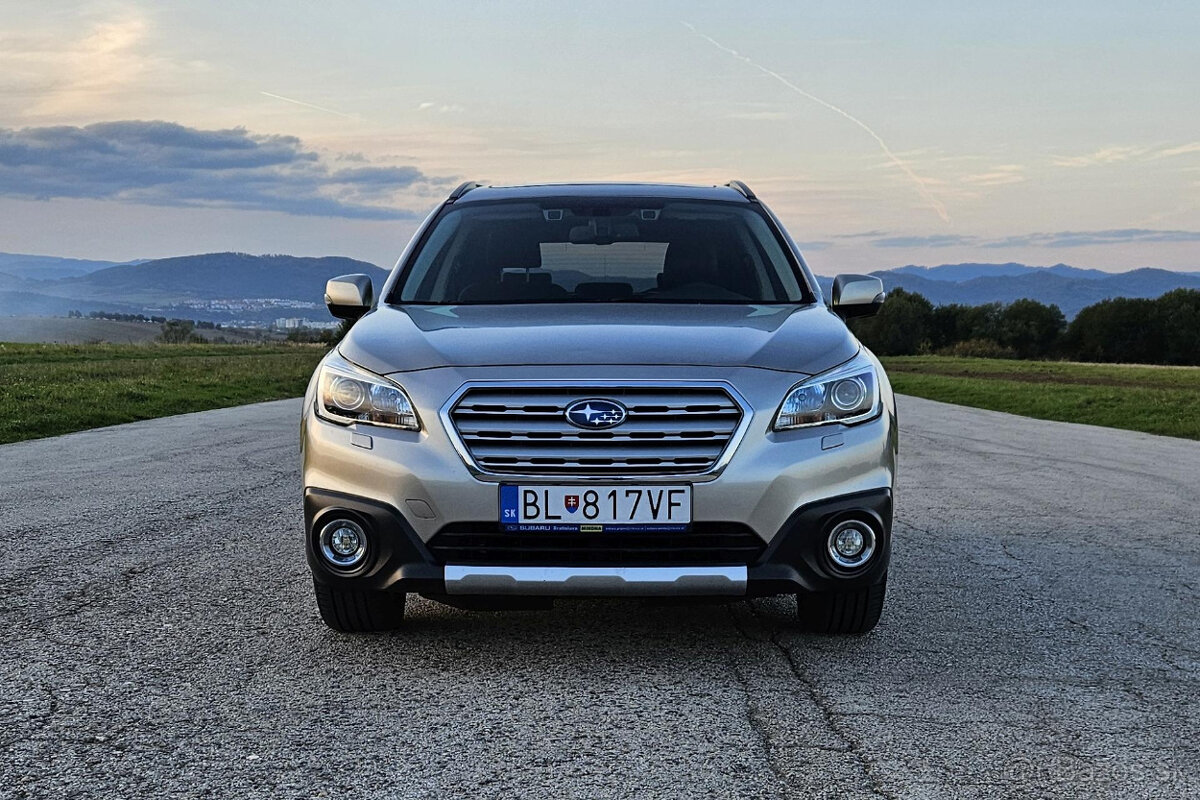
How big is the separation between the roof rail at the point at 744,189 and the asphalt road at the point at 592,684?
6.41 feet

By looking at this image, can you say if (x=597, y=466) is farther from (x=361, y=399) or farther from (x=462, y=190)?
(x=462, y=190)

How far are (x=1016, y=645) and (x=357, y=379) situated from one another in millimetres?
2597

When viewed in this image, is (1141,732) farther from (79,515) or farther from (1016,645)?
(79,515)

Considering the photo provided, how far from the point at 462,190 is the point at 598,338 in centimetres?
233

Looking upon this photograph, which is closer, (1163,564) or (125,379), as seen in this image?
(1163,564)

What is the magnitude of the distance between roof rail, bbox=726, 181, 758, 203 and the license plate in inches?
98.2

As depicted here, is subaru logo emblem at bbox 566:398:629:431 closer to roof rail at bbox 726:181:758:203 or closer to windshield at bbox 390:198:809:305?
windshield at bbox 390:198:809:305

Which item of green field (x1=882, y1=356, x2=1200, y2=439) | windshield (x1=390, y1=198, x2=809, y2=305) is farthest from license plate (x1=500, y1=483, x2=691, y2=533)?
green field (x1=882, y1=356, x2=1200, y2=439)

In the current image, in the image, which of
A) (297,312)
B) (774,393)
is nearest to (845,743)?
(774,393)

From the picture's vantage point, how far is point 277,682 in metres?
4.07

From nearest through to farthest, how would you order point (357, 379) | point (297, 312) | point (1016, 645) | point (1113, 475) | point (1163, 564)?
point (357, 379), point (1016, 645), point (1163, 564), point (1113, 475), point (297, 312)

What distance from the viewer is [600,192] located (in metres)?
6.12

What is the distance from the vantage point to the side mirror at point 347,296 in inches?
212

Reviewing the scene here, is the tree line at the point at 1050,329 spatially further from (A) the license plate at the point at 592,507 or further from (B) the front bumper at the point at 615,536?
(A) the license plate at the point at 592,507
